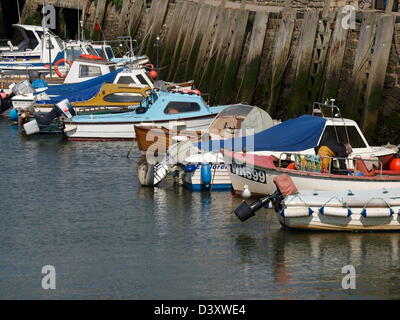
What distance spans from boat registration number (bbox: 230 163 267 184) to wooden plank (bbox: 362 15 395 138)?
184 inches

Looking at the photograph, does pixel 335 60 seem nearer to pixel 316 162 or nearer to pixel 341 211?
pixel 316 162

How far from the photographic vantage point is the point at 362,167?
891 inches

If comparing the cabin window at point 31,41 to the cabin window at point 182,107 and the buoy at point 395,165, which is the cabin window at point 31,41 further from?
the buoy at point 395,165

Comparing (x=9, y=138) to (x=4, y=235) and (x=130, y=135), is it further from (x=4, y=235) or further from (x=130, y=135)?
(x=4, y=235)

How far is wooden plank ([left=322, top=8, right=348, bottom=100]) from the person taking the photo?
95.5 ft

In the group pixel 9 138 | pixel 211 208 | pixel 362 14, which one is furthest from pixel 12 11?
pixel 211 208

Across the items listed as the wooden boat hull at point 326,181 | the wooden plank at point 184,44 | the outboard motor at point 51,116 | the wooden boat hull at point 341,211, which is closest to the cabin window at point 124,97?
the outboard motor at point 51,116

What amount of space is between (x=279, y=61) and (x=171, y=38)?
10992mm

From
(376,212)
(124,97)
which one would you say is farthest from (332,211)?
(124,97)

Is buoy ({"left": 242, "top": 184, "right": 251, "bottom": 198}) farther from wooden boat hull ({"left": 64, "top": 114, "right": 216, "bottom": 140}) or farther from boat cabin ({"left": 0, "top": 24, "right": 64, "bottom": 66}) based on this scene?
boat cabin ({"left": 0, "top": 24, "right": 64, "bottom": 66})

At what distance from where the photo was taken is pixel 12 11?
200ft

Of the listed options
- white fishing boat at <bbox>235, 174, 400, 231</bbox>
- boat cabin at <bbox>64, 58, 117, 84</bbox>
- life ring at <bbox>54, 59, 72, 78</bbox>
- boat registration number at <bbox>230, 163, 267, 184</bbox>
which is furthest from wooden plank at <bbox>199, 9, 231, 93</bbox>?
white fishing boat at <bbox>235, 174, 400, 231</bbox>

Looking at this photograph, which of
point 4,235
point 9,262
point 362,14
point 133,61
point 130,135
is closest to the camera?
point 9,262
